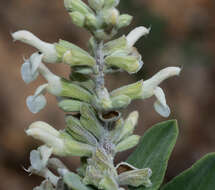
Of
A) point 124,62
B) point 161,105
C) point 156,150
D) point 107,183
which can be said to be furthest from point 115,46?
point 107,183

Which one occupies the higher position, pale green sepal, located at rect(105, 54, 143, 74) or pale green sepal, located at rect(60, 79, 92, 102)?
pale green sepal, located at rect(105, 54, 143, 74)

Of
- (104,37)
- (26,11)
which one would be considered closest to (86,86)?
(104,37)

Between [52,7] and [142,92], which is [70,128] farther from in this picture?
[52,7]

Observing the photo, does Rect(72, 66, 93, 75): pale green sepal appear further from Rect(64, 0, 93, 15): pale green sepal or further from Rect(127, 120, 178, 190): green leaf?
Rect(127, 120, 178, 190): green leaf

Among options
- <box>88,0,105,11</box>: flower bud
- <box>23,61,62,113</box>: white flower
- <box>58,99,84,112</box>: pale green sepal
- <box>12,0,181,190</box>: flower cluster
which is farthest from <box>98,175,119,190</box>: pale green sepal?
<box>88,0,105,11</box>: flower bud

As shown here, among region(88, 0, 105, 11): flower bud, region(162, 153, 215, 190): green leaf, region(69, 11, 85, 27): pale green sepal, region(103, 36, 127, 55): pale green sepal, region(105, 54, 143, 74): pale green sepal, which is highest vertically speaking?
region(88, 0, 105, 11): flower bud
